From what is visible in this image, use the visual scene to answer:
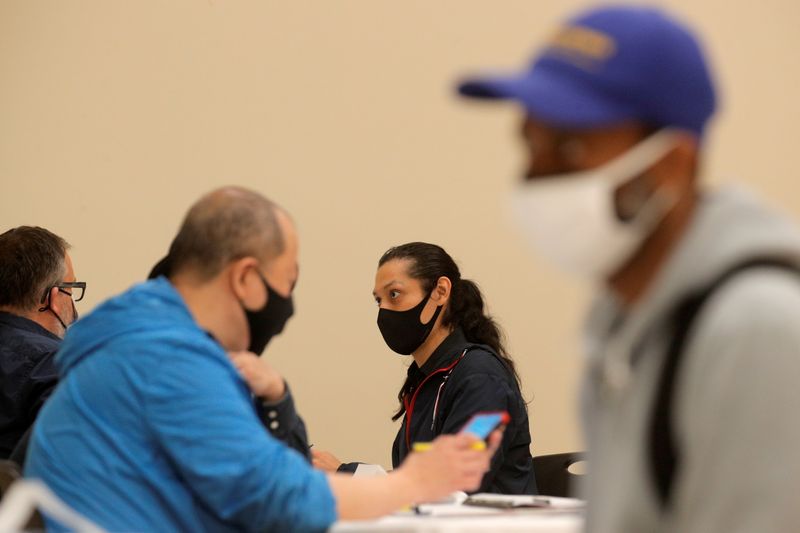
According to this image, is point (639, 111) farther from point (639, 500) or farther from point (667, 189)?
point (639, 500)

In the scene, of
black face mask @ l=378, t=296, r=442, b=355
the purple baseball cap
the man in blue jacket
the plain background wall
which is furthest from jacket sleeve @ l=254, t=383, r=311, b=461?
the plain background wall

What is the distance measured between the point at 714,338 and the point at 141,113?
4.44 meters

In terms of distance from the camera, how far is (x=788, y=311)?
3.21 ft

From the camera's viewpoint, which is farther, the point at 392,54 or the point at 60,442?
the point at 392,54

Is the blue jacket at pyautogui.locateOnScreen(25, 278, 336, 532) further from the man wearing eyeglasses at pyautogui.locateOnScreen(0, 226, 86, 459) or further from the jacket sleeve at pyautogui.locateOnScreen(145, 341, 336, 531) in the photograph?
the man wearing eyeglasses at pyautogui.locateOnScreen(0, 226, 86, 459)

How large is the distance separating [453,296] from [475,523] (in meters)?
1.88

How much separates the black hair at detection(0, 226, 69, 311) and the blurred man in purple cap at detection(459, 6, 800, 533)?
9.53ft

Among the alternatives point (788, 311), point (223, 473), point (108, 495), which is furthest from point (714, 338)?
point (108, 495)

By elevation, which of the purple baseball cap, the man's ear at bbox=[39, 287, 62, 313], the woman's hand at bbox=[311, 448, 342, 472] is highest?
the purple baseball cap

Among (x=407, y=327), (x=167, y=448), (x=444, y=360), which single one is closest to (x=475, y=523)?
(x=167, y=448)

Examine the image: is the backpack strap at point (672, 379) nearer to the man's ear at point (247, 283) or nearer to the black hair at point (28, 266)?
the man's ear at point (247, 283)

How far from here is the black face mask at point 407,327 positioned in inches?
150

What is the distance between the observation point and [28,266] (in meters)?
3.81

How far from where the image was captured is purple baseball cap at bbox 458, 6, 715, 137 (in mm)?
Answer: 1088
